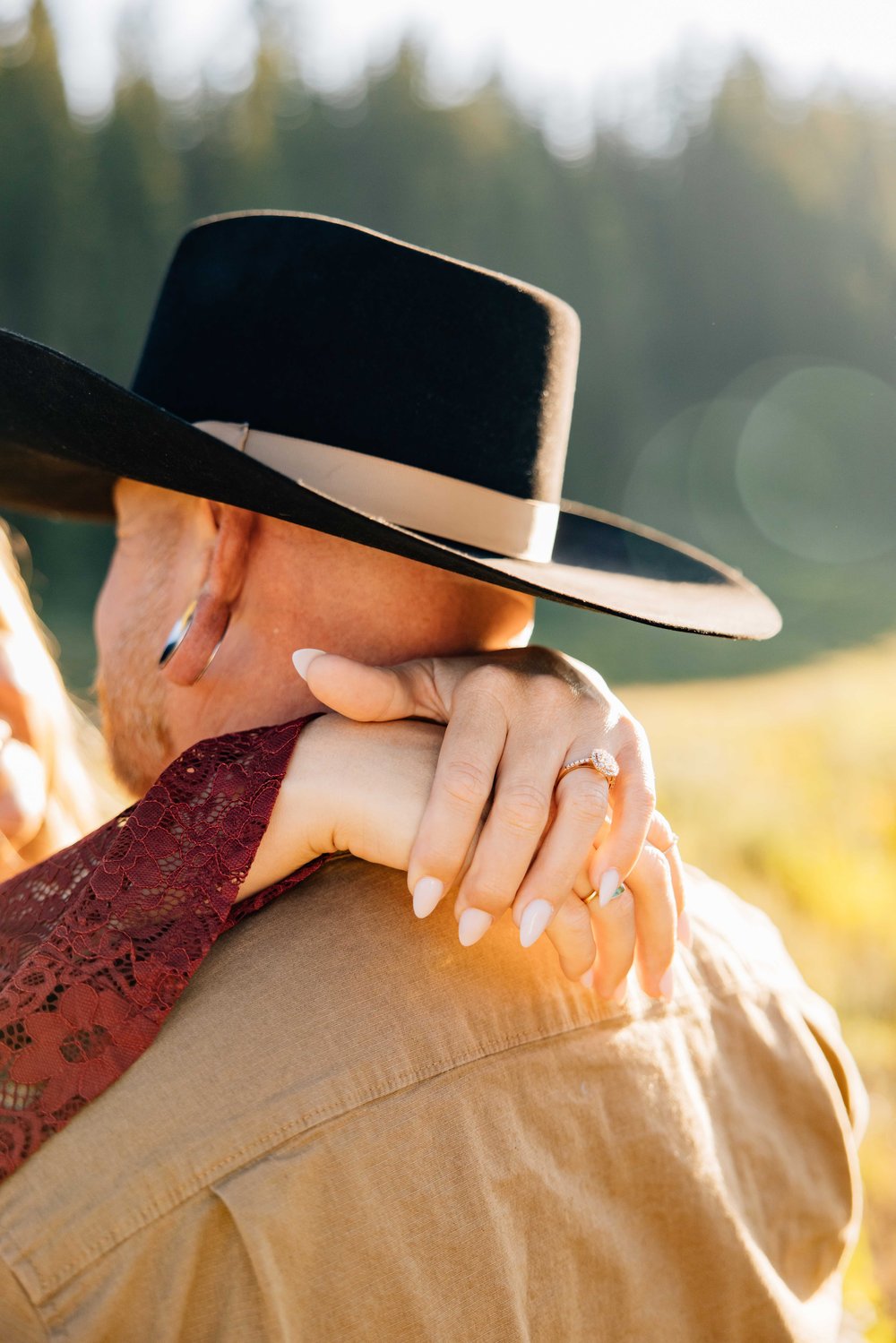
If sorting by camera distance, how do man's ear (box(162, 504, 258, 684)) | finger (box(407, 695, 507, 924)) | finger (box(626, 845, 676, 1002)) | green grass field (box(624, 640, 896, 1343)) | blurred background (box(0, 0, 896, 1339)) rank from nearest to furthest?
finger (box(407, 695, 507, 924))
finger (box(626, 845, 676, 1002))
man's ear (box(162, 504, 258, 684))
green grass field (box(624, 640, 896, 1343))
blurred background (box(0, 0, 896, 1339))

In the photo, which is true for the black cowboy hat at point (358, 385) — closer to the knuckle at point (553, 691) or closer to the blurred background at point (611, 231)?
the knuckle at point (553, 691)

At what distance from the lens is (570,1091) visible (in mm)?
1263

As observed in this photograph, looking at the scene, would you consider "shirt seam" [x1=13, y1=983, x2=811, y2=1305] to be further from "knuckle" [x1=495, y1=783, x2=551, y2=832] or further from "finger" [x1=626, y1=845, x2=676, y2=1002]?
"knuckle" [x1=495, y1=783, x2=551, y2=832]

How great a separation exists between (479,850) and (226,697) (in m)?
0.53

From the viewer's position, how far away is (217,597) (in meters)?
1.47

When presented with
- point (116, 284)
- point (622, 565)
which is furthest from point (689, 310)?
point (622, 565)

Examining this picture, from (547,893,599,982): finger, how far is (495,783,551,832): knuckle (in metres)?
0.11

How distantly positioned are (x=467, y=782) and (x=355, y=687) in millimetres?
174

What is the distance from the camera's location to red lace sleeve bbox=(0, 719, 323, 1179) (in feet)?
3.49

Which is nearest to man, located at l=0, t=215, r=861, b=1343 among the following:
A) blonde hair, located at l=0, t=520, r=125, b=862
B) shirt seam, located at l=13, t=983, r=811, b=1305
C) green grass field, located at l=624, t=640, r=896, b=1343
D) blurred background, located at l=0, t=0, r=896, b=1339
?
shirt seam, located at l=13, t=983, r=811, b=1305

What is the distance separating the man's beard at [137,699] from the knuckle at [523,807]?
0.64 m

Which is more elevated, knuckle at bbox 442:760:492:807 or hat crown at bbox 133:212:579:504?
hat crown at bbox 133:212:579:504

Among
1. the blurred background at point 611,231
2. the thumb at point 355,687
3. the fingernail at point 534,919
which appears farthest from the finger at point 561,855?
the blurred background at point 611,231

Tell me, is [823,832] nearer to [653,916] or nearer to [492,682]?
[653,916]
